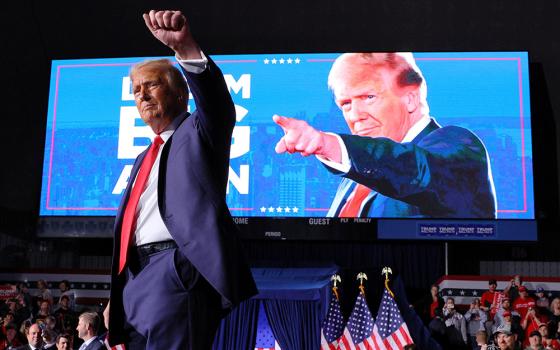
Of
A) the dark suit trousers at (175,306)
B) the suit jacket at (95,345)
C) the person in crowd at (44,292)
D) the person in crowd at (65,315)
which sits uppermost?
the dark suit trousers at (175,306)

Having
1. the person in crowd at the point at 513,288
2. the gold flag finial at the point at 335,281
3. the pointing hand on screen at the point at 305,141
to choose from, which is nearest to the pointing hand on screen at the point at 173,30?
the gold flag finial at the point at 335,281

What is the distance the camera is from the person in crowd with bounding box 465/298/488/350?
10625 mm

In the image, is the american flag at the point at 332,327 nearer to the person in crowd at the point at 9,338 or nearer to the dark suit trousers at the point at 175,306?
the person in crowd at the point at 9,338

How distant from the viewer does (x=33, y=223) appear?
45.7 ft

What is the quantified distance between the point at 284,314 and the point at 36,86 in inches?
239

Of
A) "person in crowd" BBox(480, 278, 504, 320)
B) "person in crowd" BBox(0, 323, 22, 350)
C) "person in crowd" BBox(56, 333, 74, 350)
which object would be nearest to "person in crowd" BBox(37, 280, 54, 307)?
"person in crowd" BBox(0, 323, 22, 350)

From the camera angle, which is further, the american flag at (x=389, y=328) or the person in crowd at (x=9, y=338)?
the american flag at (x=389, y=328)

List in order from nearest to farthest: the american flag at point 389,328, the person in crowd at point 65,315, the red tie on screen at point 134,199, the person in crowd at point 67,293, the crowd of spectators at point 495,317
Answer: the red tie on screen at point 134,199 < the person in crowd at point 65,315 < the crowd of spectators at point 495,317 < the american flag at point 389,328 < the person in crowd at point 67,293

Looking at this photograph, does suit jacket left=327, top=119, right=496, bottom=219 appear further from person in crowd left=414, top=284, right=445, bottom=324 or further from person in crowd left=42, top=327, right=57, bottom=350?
person in crowd left=42, top=327, right=57, bottom=350

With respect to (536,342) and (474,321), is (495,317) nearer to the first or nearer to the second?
(474,321)

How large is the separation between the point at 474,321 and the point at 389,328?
1.17m

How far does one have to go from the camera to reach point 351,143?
12.0 metres

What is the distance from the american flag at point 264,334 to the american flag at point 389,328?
5.04 feet

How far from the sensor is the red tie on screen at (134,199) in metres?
2.28
